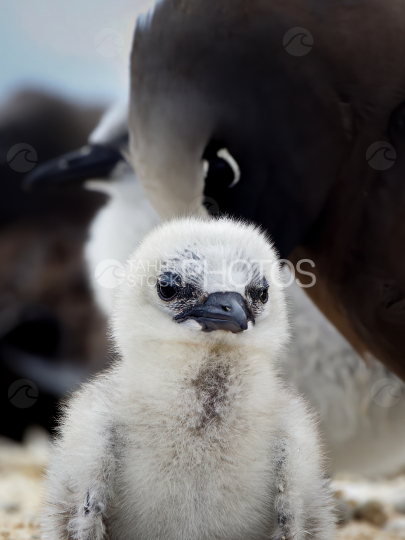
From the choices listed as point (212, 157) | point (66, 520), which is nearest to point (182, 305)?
point (66, 520)

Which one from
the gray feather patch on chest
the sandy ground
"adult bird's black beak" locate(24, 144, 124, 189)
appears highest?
the gray feather patch on chest

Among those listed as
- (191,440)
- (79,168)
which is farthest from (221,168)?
(79,168)

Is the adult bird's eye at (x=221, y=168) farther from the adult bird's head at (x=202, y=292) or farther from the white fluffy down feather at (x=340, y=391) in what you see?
the white fluffy down feather at (x=340, y=391)

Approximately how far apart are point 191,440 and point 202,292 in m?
0.14

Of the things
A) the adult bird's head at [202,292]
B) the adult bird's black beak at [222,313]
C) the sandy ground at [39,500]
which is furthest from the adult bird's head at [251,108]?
the sandy ground at [39,500]

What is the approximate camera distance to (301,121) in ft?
2.54

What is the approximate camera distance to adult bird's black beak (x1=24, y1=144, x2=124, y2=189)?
1.27 meters

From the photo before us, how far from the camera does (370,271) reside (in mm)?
788

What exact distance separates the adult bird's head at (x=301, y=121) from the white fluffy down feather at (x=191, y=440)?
10.0 inches

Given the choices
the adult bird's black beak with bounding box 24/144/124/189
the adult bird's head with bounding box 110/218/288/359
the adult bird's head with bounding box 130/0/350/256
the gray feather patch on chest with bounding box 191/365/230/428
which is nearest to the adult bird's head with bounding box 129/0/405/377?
the adult bird's head with bounding box 130/0/350/256

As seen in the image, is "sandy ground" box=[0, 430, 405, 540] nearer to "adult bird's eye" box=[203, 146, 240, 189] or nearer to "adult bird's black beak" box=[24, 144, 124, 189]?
"adult bird's eye" box=[203, 146, 240, 189]

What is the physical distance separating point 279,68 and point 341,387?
69cm

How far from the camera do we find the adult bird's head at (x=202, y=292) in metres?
0.52

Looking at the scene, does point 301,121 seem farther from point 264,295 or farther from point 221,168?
point 264,295
